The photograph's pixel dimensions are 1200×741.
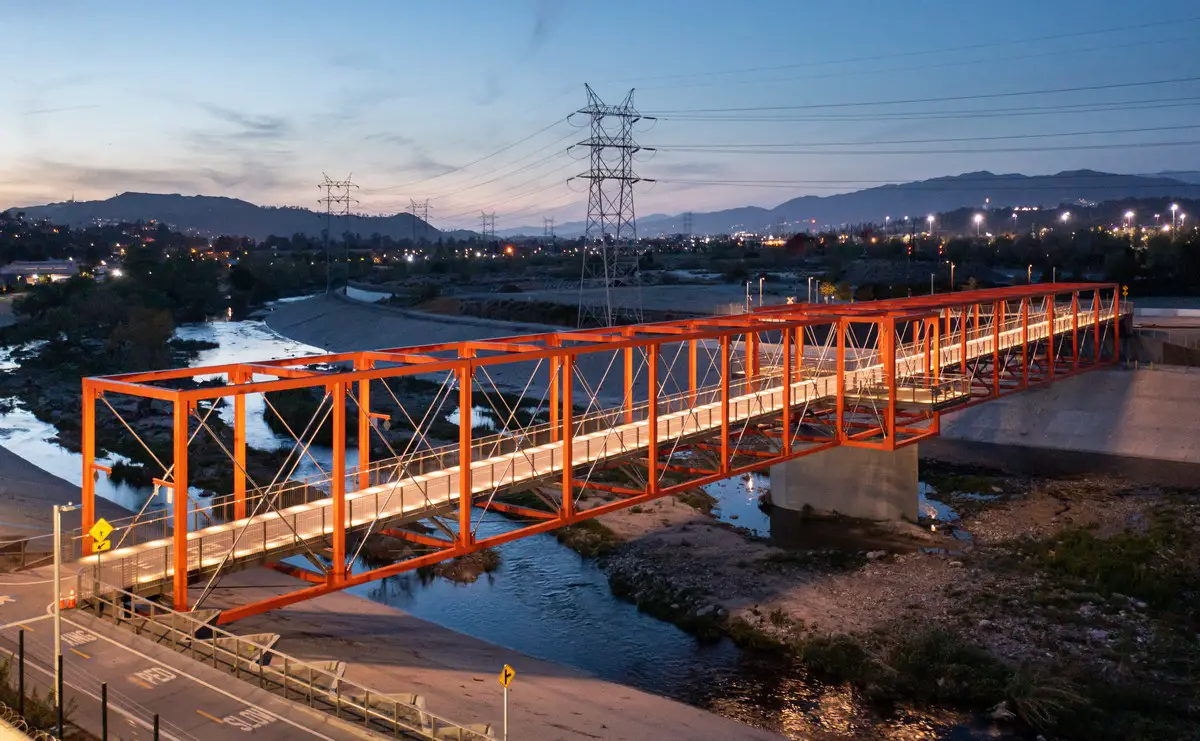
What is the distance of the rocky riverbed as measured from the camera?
910 inches

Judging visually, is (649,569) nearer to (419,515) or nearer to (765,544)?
(765,544)

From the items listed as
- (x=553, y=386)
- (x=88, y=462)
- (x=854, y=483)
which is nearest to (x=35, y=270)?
(x=854, y=483)

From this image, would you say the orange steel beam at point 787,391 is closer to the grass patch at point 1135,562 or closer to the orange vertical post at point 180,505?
the grass patch at point 1135,562

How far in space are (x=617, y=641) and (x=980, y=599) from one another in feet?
34.4

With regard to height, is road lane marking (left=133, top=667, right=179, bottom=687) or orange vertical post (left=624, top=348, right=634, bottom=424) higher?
orange vertical post (left=624, top=348, right=634, bottom=424)

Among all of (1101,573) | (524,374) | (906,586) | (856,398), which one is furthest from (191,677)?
(524,374)

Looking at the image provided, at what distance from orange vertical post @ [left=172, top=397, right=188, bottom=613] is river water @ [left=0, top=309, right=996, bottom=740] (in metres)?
10.4

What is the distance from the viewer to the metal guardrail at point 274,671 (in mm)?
15117

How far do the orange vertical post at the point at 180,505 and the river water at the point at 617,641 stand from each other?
10.4 m

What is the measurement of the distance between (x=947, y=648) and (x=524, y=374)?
48.6 m

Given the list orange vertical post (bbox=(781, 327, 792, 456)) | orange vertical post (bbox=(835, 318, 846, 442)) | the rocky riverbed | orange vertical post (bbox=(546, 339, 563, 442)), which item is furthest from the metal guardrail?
orange vertical post (bbox=(835, 318, 846, 442))

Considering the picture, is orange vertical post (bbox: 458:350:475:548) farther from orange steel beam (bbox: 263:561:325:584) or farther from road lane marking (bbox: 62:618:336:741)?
road lane marking (bbox: 62:618:336:741)

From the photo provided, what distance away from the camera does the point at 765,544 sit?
1382 inches

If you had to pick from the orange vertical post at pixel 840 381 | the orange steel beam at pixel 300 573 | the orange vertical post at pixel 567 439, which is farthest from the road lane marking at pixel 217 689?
the orange vertical post at pixel 840 381
